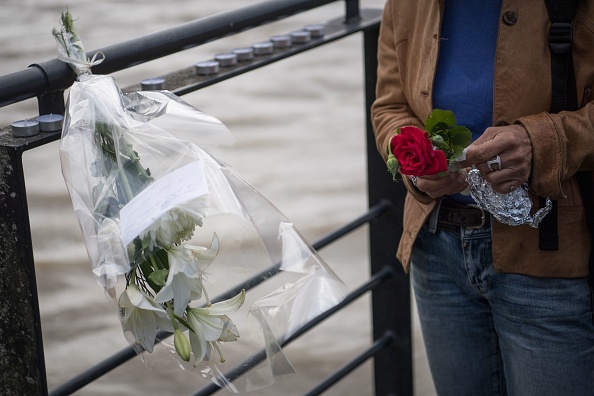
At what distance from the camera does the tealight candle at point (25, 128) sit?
1197 millimetres

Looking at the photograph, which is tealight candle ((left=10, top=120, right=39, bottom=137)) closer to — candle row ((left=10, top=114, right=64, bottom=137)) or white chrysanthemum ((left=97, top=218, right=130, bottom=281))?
candle row ((left=10, top=114, right=64, bottom=137))

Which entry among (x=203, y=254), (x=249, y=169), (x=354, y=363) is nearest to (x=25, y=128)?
(x=203, y=254)

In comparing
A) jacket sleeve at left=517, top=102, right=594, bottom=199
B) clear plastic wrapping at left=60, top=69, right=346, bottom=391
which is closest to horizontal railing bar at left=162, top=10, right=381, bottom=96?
clear plastic wrapping at left=60, top=69, right=346, bottom=391

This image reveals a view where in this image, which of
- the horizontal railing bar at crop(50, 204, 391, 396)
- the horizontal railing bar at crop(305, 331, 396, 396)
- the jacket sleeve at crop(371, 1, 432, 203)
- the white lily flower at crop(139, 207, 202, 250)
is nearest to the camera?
the white lily flower at crop(139, 207, 202, 250)

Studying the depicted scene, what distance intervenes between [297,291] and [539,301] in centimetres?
46

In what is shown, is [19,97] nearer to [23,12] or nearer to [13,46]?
[13,46]

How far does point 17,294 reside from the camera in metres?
1.21

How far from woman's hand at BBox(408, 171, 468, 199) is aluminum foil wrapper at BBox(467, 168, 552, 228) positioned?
0.01 metres

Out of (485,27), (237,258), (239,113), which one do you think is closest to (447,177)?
(485,27)

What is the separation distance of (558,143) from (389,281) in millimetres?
847

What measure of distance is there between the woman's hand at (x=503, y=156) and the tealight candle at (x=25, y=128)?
593mm

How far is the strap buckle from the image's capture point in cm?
129

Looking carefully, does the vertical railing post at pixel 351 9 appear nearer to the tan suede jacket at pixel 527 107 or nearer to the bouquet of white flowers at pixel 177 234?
the tan suede jacket at pixel 527 107

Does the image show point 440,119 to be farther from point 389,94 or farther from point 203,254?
point 203,254
